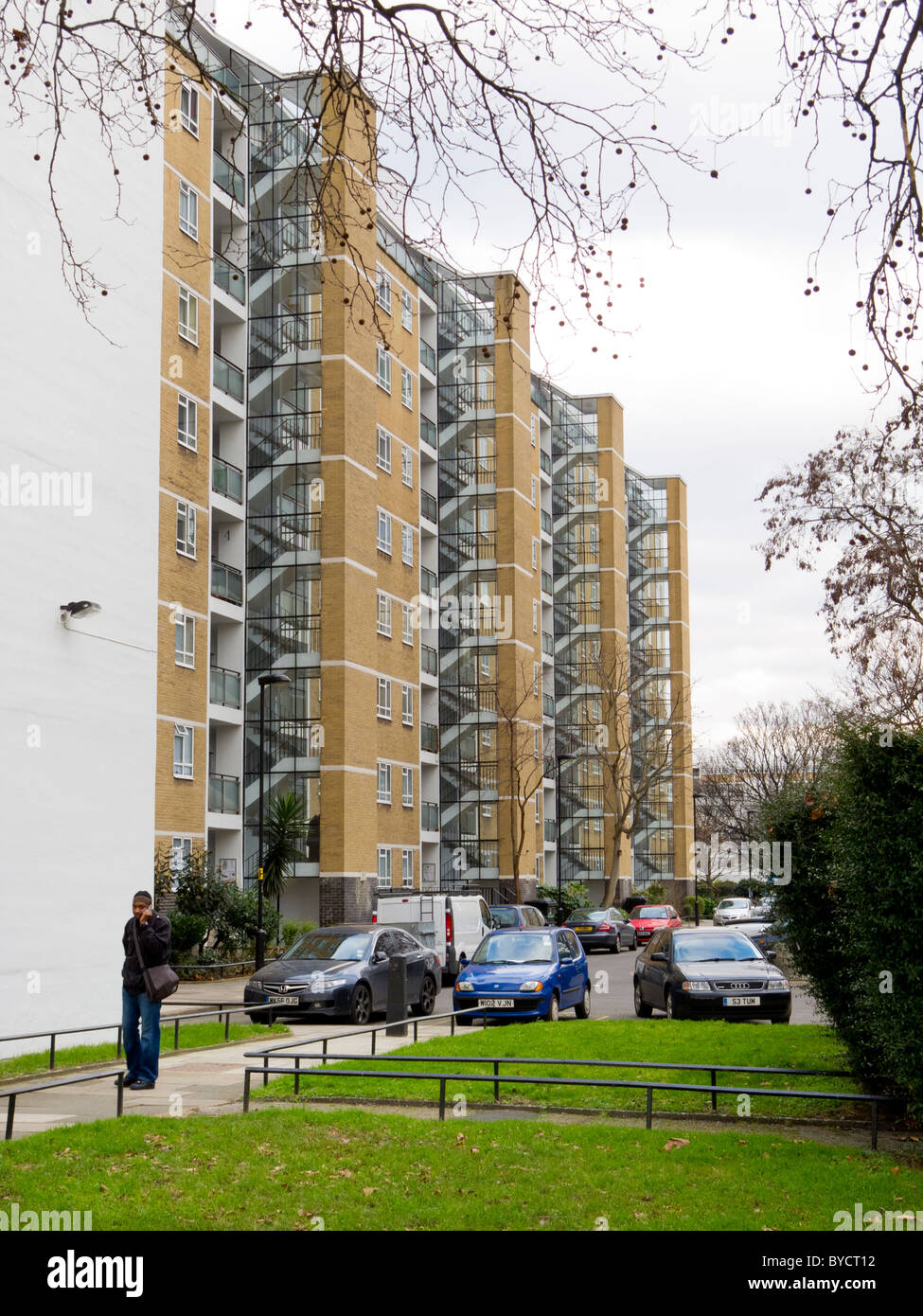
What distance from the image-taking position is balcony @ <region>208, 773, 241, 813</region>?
38.4 meters

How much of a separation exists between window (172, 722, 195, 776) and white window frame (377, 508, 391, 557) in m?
14.7

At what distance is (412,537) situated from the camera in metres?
52.9

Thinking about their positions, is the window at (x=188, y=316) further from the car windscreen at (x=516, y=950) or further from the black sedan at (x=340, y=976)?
the car windscreen at (x=516, y=950)

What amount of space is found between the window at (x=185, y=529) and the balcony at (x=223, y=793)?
638cm

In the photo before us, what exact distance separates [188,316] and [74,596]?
21.5 metres

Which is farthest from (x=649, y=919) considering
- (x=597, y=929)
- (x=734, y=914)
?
(x=734, y=914)

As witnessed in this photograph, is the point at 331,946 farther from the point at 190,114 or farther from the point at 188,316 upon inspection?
the point at 190,114

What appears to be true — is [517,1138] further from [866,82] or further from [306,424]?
[306,424]

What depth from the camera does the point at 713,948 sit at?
20250mm

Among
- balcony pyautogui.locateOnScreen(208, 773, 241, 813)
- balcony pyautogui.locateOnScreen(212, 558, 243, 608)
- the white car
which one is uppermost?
balcony pyautogui.locateOnScreen(212, 558, 243, 608)

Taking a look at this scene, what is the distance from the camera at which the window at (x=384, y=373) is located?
5056 centimetres

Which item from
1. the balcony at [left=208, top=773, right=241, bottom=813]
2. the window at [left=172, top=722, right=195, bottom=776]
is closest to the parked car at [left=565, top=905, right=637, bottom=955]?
the balcony at [left=208, top=773, right=241, bottom=813]

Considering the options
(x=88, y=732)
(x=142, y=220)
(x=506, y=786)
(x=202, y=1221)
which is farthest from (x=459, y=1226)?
(x=506, y=786)

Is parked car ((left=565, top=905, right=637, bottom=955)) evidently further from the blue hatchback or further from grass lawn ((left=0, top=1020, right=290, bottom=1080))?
grass lawn ((left=0, top=1020, right=290, bottom=1080))
